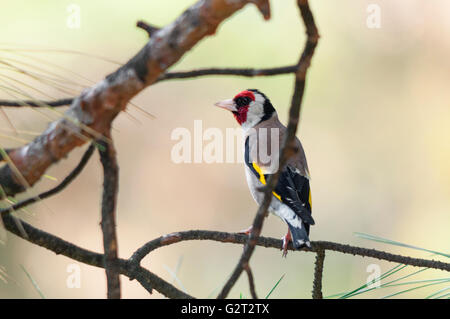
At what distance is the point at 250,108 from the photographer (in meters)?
2.69

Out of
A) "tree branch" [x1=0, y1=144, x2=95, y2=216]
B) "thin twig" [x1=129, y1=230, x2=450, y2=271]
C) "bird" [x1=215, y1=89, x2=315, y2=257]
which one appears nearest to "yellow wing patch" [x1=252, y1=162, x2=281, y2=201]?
"bird" [x1=215, y1=89, x2=315, y2=257]

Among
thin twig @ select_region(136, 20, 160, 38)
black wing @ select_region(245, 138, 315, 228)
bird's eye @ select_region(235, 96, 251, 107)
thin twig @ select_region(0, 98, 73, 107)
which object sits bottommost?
thin twig @ select_region(0, 98, 73, 107)

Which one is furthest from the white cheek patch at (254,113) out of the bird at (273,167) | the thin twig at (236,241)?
the thin twig at (236,241)

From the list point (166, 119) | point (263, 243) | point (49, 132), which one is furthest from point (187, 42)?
point (166, 119)

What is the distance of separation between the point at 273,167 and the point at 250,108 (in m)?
1.03

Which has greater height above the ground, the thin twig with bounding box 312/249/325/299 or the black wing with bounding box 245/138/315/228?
the black wing with bounding box 245/138/315/228

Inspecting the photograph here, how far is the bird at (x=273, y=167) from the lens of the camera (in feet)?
6.37

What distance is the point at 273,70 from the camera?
76cm

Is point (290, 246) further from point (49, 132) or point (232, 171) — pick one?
point (232, 171)

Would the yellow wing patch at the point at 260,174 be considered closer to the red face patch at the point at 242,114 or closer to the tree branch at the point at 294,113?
the red face patch at the point at 242,114

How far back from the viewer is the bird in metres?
1.94

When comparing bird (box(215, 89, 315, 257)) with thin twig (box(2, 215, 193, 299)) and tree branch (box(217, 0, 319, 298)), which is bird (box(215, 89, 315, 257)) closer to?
thin twig (box(2, 215, 193, 299))

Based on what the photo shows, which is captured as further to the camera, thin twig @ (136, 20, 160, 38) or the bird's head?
the bird's head

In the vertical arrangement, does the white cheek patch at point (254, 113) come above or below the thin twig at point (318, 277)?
above
